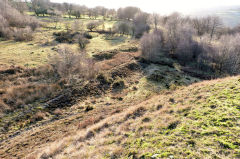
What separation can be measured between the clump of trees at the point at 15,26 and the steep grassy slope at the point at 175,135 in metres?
56.5

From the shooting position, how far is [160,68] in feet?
135

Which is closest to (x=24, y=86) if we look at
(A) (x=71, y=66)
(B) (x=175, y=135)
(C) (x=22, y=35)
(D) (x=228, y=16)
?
(A) (x=71, y=66)

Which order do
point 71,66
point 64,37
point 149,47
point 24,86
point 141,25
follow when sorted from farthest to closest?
point 141,25 → point 64,37 → point 149,47 → point 71,66 → point 24,86

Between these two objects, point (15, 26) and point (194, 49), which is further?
point (15, 26)

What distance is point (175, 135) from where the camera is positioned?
8.20 meters

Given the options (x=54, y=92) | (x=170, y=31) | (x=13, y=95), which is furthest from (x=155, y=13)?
(x=13, y=95)

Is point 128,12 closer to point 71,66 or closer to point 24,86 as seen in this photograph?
point 71,66

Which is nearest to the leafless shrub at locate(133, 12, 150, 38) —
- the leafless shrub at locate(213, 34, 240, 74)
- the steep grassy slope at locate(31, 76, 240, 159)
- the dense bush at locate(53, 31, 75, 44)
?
the dense bush at locate(53, 31, 75, 44)

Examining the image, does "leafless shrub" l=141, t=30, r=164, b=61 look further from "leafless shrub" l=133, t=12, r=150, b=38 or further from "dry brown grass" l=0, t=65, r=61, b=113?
"dry brown grass" l=0, t=65, r=61, b=113

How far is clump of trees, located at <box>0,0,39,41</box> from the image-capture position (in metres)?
47.8

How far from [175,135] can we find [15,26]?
261ft

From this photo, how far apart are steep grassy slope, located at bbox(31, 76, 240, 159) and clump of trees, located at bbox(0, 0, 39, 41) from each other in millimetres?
56464

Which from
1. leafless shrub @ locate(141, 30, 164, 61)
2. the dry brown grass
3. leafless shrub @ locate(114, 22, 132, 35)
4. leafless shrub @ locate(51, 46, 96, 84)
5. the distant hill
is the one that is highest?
the distant hill

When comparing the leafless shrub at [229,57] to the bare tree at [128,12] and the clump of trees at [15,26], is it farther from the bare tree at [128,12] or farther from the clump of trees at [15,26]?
the bare tree at [128,12]
